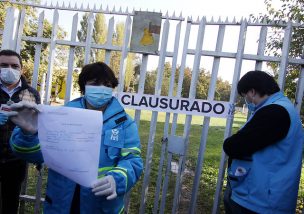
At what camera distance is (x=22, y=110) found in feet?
5.87

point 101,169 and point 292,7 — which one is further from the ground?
point 292,7

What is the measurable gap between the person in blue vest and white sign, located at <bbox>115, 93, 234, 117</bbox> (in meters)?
0.93

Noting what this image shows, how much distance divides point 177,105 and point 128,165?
1.58 metres

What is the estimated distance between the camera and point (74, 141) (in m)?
1.60

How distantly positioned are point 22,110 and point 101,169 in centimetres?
58

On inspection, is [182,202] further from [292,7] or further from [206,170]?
[292,7]

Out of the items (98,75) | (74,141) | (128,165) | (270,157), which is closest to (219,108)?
(270,157)

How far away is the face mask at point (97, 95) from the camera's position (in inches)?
82.6

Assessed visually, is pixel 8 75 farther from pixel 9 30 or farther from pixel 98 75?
pixel 98 75

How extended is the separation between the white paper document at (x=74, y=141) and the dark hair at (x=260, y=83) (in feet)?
4.38

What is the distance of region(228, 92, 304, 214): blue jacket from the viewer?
216 cm

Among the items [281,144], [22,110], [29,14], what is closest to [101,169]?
[22,110]

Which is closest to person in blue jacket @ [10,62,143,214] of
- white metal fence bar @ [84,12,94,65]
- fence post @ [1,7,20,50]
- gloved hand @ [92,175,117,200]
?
gloved hand @ [92,175,117,200]

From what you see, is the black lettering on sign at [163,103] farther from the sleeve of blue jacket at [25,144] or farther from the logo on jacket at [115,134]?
the sleeve of blue jacket at [25,144]
